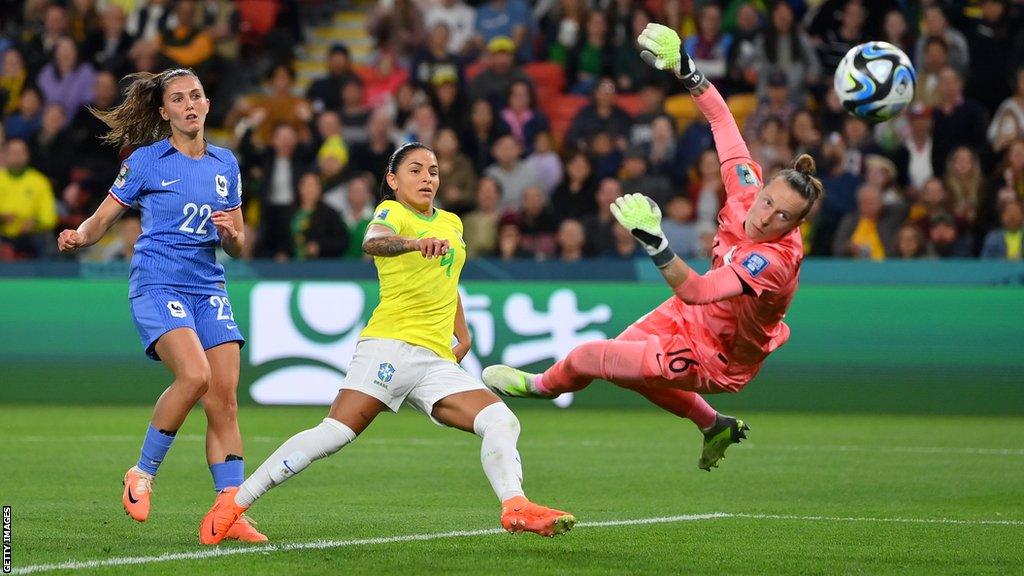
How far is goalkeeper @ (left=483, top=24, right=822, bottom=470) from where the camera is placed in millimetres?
7641

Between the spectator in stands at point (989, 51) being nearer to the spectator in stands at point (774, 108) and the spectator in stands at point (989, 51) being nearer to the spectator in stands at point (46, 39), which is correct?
the spectator in stands at point (774, 108)

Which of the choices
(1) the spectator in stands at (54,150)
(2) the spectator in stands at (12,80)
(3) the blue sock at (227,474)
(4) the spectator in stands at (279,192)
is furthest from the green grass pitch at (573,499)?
(2) the spectator in stands at (12,80)

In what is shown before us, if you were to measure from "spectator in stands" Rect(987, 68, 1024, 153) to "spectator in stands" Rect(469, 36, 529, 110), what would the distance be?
5.52 meters

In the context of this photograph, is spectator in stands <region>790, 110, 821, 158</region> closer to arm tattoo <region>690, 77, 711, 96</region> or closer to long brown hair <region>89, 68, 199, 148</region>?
arm tattoo <region>690, 77, 711, 96</region>

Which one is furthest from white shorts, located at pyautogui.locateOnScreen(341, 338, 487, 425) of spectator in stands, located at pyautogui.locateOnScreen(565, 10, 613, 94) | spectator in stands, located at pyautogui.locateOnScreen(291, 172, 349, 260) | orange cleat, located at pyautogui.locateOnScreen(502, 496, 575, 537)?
spectator in stands, located at pyautogui.locateOnScreen(565, 10, 613, 94)

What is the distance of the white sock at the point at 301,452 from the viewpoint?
24.5ft

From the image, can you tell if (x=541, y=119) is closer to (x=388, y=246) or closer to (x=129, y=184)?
(x=129, y=184)

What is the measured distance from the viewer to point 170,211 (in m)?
7.93

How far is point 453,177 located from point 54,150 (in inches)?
201

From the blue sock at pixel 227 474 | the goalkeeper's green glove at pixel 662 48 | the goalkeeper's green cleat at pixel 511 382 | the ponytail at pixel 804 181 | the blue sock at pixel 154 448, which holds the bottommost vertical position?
the blue sock at pixel 227 474

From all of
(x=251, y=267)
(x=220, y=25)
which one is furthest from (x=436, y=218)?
(x=220, y=25)

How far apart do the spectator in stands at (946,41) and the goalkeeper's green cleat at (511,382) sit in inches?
A: 433

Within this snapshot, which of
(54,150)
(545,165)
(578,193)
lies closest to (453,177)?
(545,165)

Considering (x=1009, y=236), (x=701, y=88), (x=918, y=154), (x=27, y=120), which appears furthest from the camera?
(x=27, y=120)
